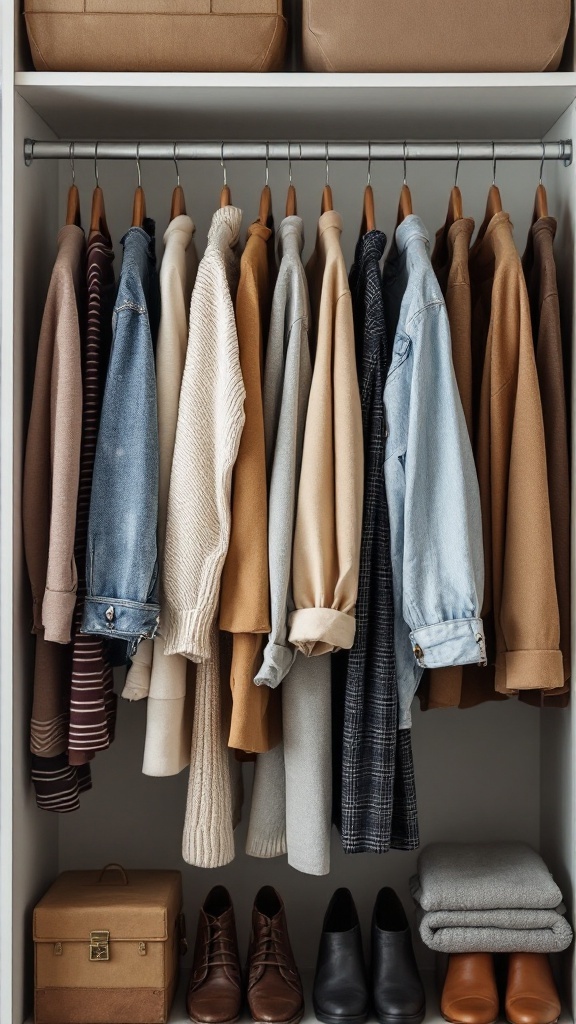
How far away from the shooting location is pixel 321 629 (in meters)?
1.41

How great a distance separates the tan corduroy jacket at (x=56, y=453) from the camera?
1.48 metres

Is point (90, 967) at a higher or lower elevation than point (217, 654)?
lower

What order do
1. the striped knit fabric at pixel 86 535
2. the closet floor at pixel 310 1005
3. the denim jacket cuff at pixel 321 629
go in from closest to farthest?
the denim jacket cuff at pixel 321 629, the striped knit fabric at pixel 86 535, the closet floor at pixel 310 1005

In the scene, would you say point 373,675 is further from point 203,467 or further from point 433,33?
point 433,33

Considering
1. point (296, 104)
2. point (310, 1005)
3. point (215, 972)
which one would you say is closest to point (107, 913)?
point (215, 972)

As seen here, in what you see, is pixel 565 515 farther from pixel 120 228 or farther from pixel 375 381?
pixel 120 228

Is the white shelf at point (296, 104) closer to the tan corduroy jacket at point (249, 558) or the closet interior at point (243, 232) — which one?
the closet interior at point (243, 232)

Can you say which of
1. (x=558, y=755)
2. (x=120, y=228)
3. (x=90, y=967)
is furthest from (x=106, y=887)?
(x=120, y=228)

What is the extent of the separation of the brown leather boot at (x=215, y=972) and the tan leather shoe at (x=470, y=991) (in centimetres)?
38

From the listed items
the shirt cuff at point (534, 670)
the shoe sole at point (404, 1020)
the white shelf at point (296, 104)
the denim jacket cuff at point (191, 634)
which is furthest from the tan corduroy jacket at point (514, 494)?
the shoe sole at point (404, 1020)

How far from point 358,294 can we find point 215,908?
1.20 metres

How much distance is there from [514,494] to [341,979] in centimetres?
92

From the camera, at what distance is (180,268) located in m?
1.54

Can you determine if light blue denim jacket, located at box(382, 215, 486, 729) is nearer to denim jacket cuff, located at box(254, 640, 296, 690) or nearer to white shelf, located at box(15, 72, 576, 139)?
denim jacket cuff, located at box(254, 640, 296, 690)
